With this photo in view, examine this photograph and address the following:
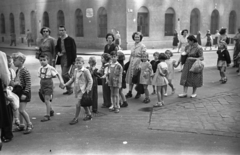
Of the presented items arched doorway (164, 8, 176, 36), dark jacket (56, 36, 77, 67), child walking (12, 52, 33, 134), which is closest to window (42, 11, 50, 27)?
arched doorway (164, 8, 176, 36)

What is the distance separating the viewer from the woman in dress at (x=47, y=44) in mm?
8645

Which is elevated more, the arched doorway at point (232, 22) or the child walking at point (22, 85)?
the arched doorway at point (232, 22)

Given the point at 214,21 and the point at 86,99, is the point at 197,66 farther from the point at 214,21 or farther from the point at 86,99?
the point at 214,21

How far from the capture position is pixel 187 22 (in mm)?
27328

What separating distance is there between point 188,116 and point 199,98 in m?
1.81

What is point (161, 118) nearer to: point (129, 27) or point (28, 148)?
point (28, 148)

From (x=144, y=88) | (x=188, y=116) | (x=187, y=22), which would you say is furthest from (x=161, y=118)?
(x=187, y=22)

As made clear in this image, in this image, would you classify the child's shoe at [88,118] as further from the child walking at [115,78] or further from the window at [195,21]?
the window at [195,21]

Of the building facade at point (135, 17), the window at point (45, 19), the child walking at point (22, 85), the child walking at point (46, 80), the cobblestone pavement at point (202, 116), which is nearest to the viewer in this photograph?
the child walking at point (22, 85)

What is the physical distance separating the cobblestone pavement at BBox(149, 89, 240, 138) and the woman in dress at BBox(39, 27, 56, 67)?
3.67 meters

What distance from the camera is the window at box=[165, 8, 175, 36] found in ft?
87.1

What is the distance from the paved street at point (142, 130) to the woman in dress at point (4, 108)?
0.19 meters

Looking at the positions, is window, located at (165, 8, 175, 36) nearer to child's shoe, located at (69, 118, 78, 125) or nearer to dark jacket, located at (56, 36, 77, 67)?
dark jacket, located at (56, 36, 77, 67)

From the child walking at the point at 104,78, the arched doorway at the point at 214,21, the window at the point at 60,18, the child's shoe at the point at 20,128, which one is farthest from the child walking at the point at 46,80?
the arched doorway at the point at 214,21
